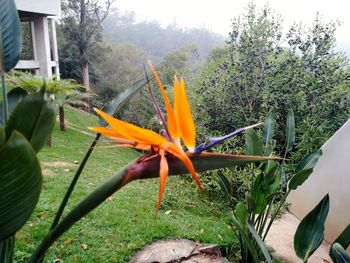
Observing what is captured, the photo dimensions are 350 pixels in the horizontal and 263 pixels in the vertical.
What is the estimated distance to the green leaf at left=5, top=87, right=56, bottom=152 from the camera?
806 millimetres

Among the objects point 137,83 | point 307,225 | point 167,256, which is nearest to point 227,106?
point 167,256

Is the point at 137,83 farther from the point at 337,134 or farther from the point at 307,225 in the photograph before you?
the point at 337,134

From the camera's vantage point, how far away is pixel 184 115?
0.68m

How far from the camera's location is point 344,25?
16.0 feet

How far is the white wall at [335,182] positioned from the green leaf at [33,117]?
2967mm

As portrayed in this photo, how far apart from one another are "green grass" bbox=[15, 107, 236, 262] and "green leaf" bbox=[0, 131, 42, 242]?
568 millimetres

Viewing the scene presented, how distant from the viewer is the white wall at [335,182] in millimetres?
3148

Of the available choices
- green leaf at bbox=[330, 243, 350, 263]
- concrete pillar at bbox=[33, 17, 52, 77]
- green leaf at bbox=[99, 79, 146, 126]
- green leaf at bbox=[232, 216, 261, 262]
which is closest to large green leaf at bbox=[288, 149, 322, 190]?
green leaf at bbox=[232, 216, 261, 262]

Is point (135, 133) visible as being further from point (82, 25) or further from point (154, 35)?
point (154, 35)

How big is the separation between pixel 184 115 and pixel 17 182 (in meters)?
0.34

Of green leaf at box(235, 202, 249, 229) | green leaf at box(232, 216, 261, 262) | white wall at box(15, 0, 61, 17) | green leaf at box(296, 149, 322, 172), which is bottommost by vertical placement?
green leaf at box(232, 216, 261, 262)

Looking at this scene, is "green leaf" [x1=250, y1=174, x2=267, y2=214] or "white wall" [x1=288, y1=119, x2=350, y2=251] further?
"white wall" [x1=288, y1=119, x2=350, y2=251]

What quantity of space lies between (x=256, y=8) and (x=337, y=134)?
2.80 metres

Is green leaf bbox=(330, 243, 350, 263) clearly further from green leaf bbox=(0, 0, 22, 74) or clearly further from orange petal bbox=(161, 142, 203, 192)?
green leaf bbox=(0, 0, 22, 74)
